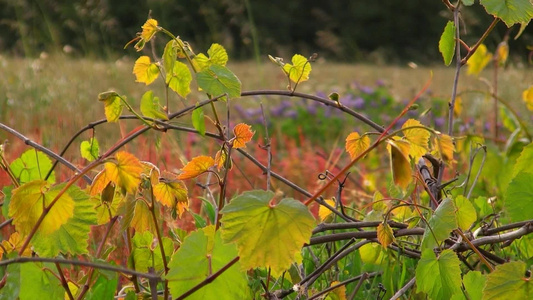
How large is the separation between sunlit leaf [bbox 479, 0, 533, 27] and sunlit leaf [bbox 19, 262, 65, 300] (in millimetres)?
652

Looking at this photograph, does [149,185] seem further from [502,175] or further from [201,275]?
[502,175]

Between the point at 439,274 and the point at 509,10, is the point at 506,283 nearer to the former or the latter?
the point at 439,274

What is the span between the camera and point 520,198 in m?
1.06

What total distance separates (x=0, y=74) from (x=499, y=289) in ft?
18.6

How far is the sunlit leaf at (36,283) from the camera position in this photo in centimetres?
88

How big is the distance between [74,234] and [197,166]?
0.17m

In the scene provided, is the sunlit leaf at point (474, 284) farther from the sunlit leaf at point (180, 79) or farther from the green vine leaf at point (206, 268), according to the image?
the sunlit leaf at point (180, 79)

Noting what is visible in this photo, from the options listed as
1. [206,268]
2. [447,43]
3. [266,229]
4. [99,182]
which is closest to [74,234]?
[99,182]

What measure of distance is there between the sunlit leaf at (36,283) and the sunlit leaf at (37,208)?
0.33ft

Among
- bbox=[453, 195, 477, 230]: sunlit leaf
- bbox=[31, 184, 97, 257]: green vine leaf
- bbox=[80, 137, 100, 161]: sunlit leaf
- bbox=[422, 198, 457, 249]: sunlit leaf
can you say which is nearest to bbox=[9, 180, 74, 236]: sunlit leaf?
bbox=[31, 184, 97, 257]: green vine leaf

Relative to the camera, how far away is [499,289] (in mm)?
814

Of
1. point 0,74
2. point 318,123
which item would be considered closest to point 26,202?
point 318,123

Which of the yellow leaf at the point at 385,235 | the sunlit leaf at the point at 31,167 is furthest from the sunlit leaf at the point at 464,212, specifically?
the sunlit leaf at the point at 31,167

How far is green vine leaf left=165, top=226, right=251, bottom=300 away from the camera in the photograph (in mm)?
777
